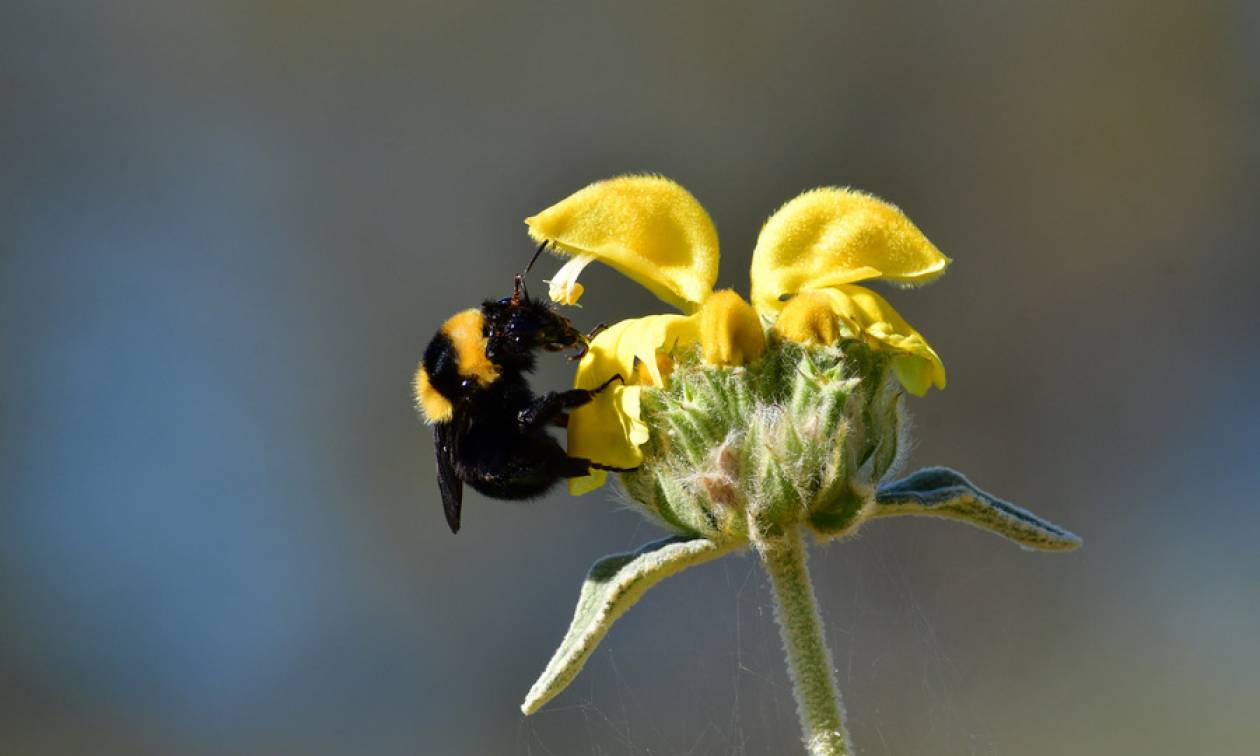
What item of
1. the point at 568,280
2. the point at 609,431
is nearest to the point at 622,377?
the point at 609,431

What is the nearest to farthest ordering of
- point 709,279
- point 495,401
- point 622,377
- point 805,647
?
point 805,647 < point 622,377 < point 709,279 < point 495,401

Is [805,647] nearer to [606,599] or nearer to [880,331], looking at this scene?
[606,599]

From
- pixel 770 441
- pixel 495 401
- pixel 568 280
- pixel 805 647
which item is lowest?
pixel 805 647

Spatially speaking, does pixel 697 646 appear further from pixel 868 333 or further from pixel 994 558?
pixel 868 333

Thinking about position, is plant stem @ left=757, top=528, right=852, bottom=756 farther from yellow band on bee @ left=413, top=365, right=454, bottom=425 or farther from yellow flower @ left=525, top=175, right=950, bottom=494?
yellow band on bee @ left=413, top=365, right=454, bottom=425

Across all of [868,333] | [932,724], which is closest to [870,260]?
[868,333]

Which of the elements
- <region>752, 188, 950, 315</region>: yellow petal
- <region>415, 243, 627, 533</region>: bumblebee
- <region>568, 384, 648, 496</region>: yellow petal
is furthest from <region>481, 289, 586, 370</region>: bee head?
<region>752, 188, 950, 315</region>: yellow petal

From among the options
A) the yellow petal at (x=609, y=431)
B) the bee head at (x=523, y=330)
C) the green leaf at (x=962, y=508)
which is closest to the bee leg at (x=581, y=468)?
the yellow petal at (x=609, y=431)
